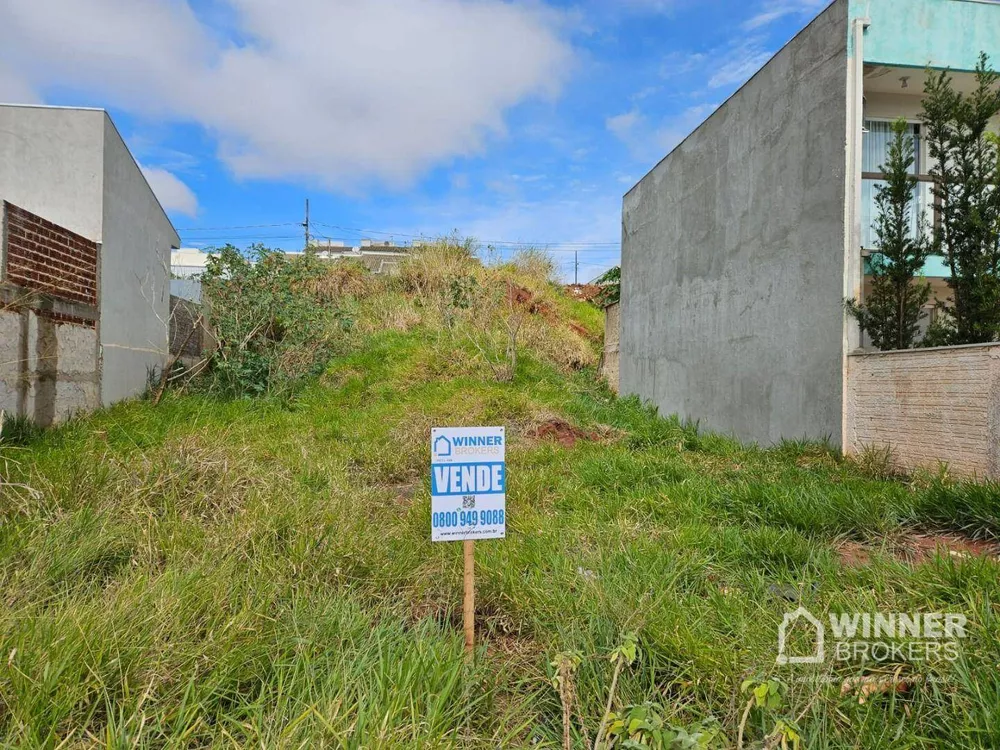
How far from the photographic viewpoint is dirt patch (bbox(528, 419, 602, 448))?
7512mm

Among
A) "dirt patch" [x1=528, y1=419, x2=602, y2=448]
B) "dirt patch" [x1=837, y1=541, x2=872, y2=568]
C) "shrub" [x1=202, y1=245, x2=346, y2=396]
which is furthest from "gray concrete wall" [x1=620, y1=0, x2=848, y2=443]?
"shrub" [x1=202, y1=245, x2=346, y2=396]

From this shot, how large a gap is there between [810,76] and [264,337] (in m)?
9.25

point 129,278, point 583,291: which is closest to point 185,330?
point 129,278

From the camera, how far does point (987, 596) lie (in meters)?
2.41

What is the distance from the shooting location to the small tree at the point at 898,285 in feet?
18.7

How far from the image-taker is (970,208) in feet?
17.4

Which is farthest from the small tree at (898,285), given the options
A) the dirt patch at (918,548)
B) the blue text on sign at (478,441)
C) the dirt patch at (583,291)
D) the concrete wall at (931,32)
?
the dirt patch at (583,291)

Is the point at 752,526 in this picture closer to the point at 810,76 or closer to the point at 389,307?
the point at 810,76

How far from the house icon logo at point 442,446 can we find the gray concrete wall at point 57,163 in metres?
7.28

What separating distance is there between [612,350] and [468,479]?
35.1 feet

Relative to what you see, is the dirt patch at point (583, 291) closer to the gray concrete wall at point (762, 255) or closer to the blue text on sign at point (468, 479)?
the gray concrete wall at point (762, 255)

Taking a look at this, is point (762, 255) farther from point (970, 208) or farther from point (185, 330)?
point (185, 330)

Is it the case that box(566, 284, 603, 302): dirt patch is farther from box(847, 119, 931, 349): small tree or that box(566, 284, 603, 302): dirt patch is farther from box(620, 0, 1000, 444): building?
box(847, 119, 931, 349): small tree

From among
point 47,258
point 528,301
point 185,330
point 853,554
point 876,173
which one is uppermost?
point 876,173
